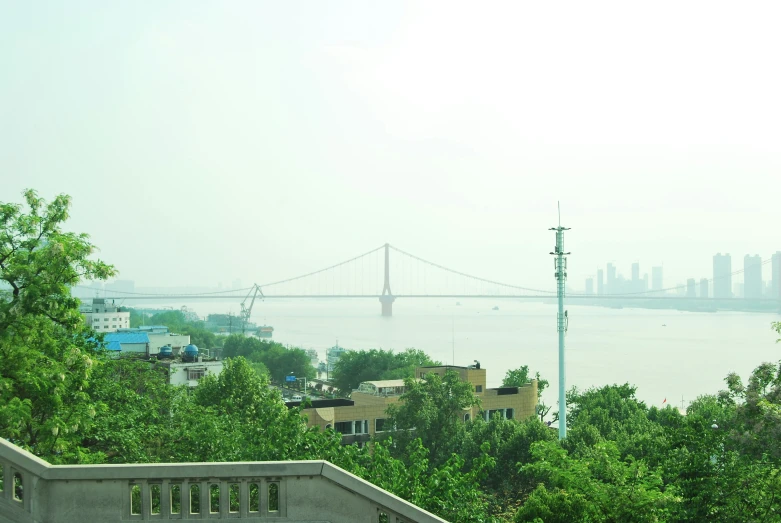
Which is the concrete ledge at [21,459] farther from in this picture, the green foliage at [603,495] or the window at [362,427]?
the window at [362,427]

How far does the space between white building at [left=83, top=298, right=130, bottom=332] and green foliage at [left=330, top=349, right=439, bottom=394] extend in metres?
36.8

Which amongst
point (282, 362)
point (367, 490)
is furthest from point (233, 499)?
point (282, 362)

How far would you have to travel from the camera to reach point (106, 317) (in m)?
81.8

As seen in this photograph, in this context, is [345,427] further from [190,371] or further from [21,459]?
[21,459]

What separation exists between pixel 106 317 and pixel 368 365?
46.2m

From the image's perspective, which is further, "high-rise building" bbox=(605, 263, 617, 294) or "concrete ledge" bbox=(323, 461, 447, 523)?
"high-rise building" bbox=(605, 263, 617, 294)

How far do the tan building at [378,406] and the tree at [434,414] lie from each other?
1.89 m

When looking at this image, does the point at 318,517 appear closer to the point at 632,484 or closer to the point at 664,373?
the point at 632,484

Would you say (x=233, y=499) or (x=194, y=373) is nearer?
(x=233, y=499)

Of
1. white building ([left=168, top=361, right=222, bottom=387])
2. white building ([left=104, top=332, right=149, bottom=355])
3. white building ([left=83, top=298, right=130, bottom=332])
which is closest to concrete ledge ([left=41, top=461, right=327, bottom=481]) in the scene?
white building ([left=168, top=361, right=222, bottom=387])

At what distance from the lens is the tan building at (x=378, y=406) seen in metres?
25.5

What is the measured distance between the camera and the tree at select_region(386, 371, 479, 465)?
2152cm

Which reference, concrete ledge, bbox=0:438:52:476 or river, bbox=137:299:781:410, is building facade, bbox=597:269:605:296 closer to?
river, bbox=137:299:781:410

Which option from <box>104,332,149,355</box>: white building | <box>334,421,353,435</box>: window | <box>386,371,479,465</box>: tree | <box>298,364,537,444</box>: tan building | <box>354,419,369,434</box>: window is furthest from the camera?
<box>104,332,149,355</box>: white building
